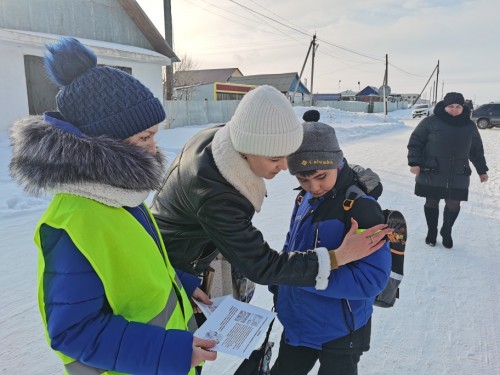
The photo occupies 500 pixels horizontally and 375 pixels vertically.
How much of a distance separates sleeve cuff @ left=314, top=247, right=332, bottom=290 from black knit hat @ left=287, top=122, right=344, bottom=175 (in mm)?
→ 391

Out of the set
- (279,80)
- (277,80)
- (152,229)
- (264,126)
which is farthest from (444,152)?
(277,80)

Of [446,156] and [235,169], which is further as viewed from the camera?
[446,156]

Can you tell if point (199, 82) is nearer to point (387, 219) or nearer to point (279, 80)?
point (279, 80)

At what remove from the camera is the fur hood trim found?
1042 mm

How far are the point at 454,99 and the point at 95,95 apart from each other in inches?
177

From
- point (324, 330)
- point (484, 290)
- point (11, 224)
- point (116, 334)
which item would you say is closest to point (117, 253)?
point (116, 334)

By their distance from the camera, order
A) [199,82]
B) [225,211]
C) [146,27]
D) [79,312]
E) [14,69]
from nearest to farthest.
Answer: [79,312], [225,211], [14,69], [146,27], [199,82]

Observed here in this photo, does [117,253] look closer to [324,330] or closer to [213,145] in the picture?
[213,145]

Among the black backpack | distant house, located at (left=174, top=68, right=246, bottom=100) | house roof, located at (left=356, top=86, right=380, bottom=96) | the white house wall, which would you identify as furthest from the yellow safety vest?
house roof, located at (left=356, top=86, right=380, bottom=96)

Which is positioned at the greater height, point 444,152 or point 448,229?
point 444,152

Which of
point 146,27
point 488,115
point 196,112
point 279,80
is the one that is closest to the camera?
point 146,27

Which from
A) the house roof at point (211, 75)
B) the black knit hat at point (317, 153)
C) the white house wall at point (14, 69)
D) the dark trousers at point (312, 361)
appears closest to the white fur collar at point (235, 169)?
the black knit hat at point (317, 153)

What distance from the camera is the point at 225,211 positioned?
54.0 inches

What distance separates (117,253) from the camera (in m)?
1.05
